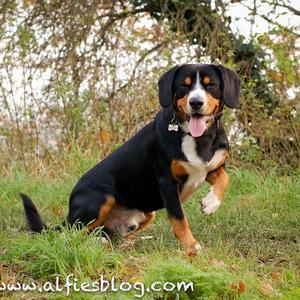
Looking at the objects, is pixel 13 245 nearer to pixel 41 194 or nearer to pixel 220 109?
pixel 220 109

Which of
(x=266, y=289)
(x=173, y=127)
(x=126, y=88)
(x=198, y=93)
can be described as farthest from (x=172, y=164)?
(x=126, y=88)

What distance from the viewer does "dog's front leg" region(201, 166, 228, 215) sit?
5.20 meters

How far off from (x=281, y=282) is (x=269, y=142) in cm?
500

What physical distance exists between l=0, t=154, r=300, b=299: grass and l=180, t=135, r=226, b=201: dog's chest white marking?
430 mm

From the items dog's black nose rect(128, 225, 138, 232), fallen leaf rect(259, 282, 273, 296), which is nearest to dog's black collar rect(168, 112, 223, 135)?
dog's black nose rect(128, 225, 138, 232)

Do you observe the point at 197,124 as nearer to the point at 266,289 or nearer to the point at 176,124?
the point at 176,124

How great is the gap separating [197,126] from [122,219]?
1.07 meters

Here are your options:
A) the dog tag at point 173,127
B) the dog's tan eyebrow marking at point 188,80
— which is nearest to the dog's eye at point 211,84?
the dog's tan eyebrow marking at point 188,80

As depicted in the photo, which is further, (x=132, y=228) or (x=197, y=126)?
(x=132, y=228)

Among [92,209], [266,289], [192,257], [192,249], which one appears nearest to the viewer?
[266,289]

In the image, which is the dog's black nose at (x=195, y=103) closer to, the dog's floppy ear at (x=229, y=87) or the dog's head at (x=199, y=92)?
the dog's head at (x=199, y=92)

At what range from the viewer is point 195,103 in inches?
195

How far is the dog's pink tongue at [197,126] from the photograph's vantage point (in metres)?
5.06

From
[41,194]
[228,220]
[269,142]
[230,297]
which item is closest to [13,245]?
[230,297]
